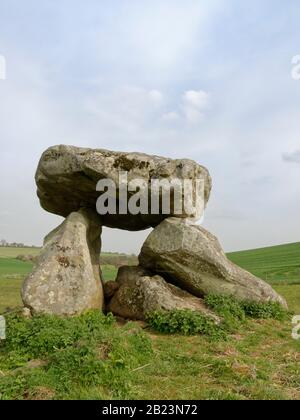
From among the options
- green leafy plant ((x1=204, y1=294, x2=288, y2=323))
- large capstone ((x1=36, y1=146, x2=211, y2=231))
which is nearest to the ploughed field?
green leafy plant ((x1=204, y1=294, x2=288, y2=323))

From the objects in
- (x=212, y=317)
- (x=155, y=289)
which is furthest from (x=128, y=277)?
(x=212, y=317)

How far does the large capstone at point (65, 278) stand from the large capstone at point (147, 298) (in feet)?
2.37

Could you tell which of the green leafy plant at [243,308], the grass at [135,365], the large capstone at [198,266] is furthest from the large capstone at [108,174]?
the grass at [135,365]

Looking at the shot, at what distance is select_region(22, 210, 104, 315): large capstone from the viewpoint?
1184 cm

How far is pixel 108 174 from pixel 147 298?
426cm

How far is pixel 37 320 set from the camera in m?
10.6

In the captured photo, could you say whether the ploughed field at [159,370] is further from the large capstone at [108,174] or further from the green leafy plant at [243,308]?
the large capstone at [108,174]

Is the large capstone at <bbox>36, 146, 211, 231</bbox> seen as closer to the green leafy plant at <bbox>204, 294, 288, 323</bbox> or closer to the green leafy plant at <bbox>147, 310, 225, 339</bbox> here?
the green leafy plant at <bbox>204, 294, 288, 323</bbox>

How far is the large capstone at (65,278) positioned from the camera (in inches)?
466

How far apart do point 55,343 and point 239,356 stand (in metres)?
4.17

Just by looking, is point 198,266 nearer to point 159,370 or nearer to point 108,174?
point 108,174

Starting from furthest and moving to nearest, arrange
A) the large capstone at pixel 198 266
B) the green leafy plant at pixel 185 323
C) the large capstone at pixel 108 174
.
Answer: the large capstone at pixel 198 266 → the large capstone at pixel 108 174 → the green leafy plant at pixel 185 323

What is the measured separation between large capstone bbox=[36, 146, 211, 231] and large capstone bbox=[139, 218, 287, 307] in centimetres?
105
